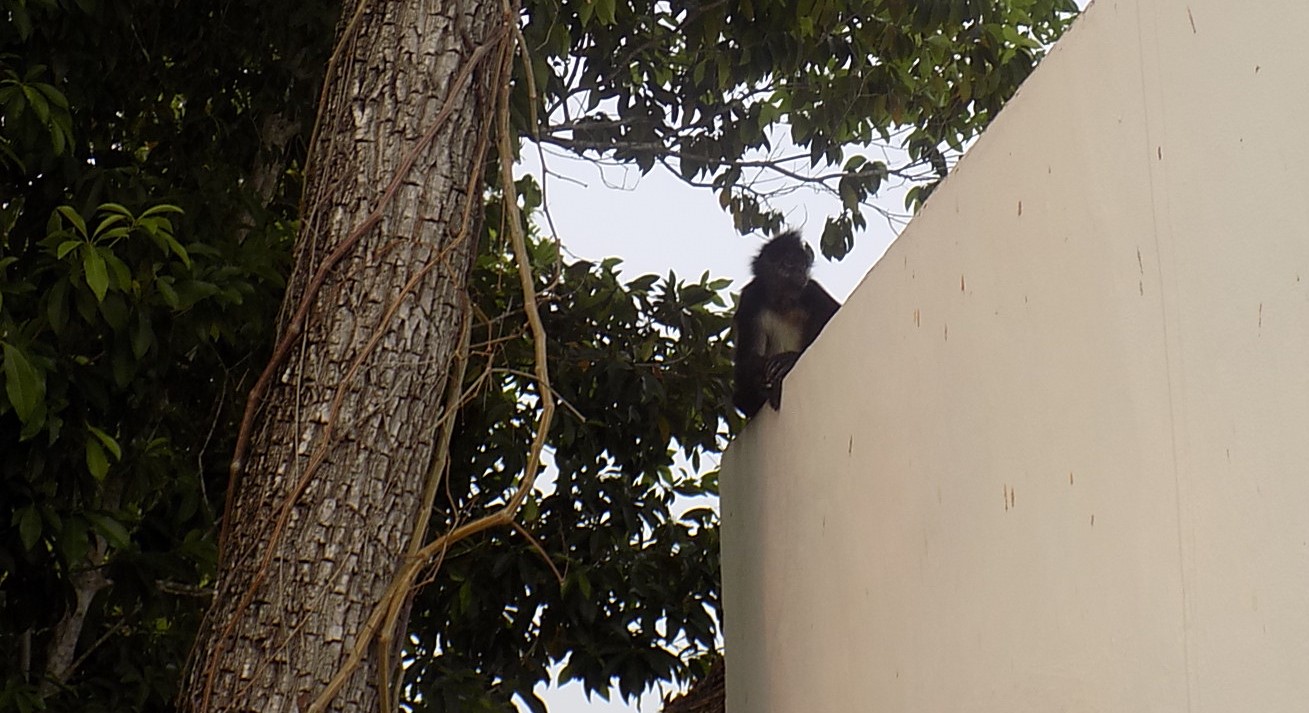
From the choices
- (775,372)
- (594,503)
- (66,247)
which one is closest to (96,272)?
(66,247)

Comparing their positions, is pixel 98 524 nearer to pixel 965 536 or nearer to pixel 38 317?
pixel 38 317

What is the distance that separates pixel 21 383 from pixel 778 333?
256cm

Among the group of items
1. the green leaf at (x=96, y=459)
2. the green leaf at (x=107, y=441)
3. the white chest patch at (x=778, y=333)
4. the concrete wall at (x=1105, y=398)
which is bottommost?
the concrete wall at (x=1105, y=398)

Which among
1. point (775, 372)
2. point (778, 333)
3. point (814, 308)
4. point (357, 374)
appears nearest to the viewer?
point (357, 374)

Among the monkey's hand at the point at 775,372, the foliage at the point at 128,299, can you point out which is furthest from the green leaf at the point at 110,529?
the monkey's hand at the point at 775,372

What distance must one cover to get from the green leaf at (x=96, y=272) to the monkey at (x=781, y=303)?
201cm

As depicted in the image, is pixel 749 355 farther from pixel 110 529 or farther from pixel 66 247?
pixel 66 247

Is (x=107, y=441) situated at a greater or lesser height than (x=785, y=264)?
lesser

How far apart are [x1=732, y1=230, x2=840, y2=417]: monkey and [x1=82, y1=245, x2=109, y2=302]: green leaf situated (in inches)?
79.0

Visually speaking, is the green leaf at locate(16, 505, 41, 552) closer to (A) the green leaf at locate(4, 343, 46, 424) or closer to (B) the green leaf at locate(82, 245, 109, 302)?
(A) the green leaf at locate(4, 343, 46, 424)

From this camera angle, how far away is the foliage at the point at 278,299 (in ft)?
10.8

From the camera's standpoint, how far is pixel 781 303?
4691 mm

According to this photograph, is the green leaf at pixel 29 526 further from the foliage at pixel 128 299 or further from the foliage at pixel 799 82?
the foliage at pixel 799 82

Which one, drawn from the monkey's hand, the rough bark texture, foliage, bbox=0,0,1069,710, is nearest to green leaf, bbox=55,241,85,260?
A: foliage, bbox=0,0,1069,710
